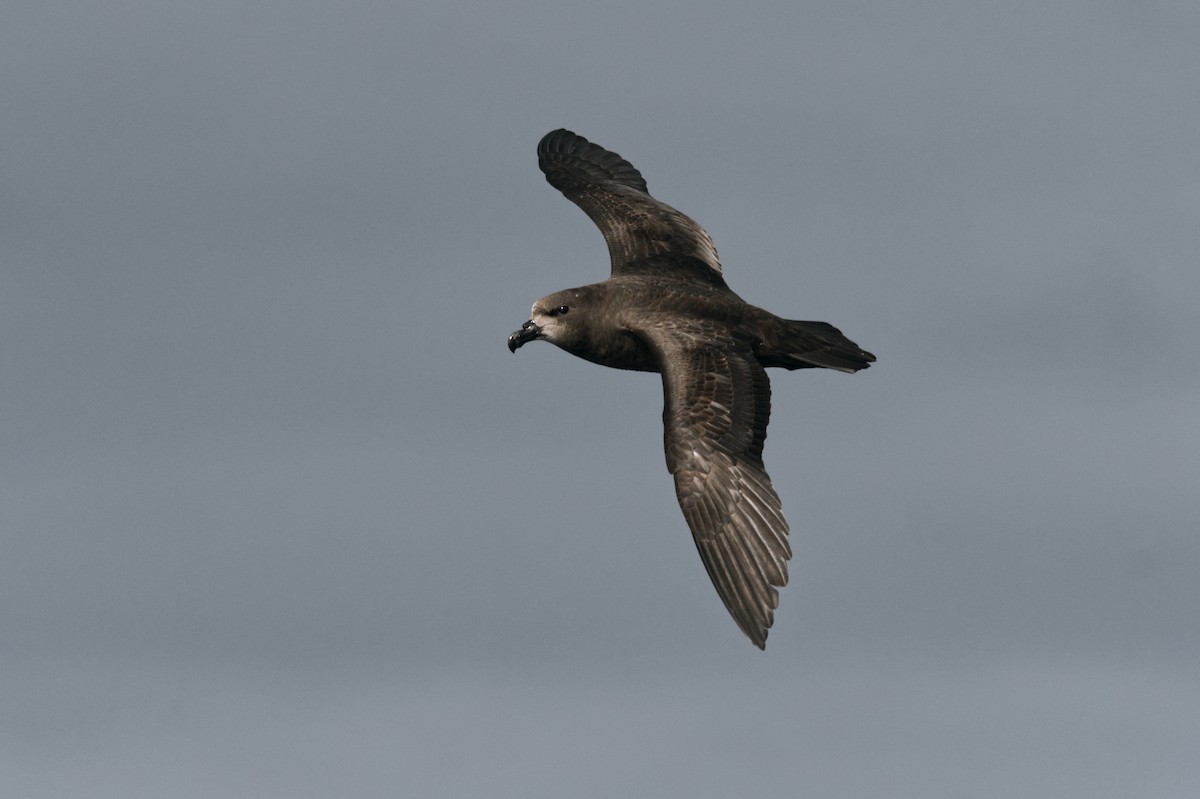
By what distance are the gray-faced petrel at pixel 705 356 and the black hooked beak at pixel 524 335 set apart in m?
0.02

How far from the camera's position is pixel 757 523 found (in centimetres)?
1900

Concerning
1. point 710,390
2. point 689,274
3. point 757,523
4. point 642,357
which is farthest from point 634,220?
point 757,523

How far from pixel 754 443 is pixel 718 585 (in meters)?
1.76

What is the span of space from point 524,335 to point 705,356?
298cm

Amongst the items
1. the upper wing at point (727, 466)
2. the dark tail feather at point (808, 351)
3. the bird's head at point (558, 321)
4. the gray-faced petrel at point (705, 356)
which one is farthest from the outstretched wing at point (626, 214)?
the upper wing at point (727, 466)

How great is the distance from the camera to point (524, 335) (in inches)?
893

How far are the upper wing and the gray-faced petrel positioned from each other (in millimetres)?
10

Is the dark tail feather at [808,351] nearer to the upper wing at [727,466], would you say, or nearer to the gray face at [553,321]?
the upper wing at [727,466]

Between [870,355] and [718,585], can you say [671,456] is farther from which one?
[870,355]

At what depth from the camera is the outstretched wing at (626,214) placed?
941 inches

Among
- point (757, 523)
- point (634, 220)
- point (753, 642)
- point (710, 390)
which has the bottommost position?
point (753, 642)

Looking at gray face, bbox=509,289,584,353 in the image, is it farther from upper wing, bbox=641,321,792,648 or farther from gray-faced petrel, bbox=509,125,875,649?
upper wing, bbox=641,321,792,648

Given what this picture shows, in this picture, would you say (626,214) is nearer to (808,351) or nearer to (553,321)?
(553,321)

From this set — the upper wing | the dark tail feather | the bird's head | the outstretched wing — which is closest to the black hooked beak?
the bird's head
